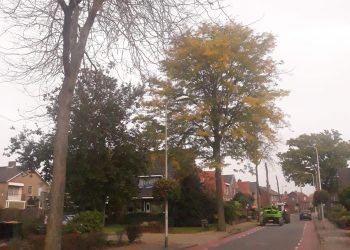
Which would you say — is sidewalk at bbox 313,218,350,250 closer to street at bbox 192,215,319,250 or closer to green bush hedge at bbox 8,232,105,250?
street at bbox 192,215,319,250

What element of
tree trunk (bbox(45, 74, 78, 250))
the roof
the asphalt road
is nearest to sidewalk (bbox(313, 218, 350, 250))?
the asphalt road

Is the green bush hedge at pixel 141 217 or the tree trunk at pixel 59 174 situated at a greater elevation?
the tree trunk at pixel 59 174

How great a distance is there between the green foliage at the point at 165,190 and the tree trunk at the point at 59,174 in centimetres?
1233

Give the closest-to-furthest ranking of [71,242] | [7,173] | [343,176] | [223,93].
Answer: [71,242], [223,93], [7,173], [343,176]

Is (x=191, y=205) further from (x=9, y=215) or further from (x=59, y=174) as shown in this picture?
(x=59, y=174)

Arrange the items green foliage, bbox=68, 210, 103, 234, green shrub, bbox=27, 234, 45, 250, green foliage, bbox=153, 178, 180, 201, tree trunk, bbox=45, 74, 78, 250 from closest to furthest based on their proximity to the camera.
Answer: tree trunk, bbox=45, 74, 78, 250 < green shrub, bbox=27, 234, 45, 250 < green foliage, bbox=68, 210, 103, 234 < green foliage, bbox=153, 178, 180, 201

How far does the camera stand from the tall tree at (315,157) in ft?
247

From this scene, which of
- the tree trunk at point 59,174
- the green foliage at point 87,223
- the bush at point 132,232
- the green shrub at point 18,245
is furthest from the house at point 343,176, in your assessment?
the tree trunk at point 59,174

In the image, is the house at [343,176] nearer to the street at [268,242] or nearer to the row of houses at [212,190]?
the row of houses at [212,190]

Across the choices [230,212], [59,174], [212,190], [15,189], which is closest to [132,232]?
[59,174]

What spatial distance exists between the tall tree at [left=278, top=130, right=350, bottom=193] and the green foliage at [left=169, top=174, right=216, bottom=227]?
37466 millimetres

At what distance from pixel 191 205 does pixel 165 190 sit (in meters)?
16.9

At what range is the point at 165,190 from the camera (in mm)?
22016

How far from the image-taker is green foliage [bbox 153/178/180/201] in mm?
22031
